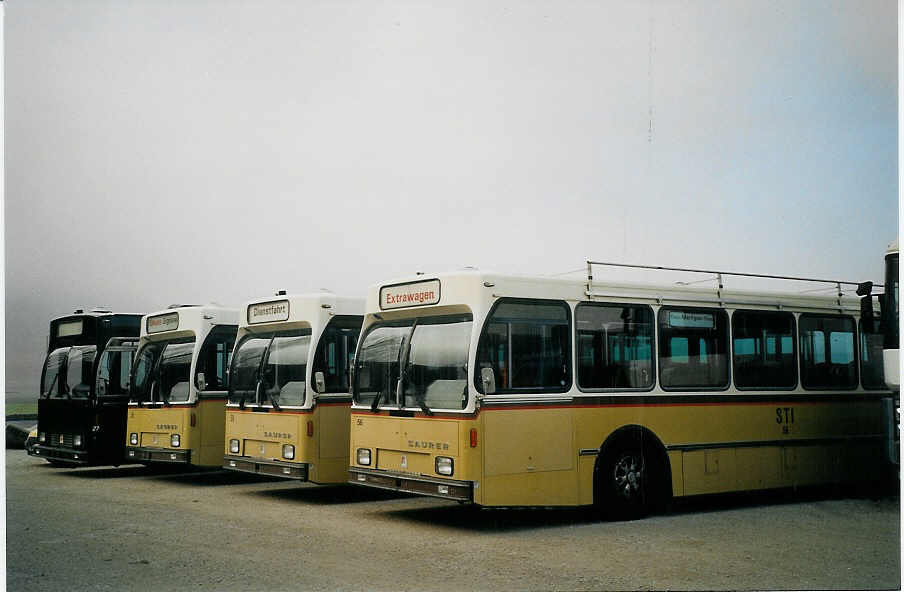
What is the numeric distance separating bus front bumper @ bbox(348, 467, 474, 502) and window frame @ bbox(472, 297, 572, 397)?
0.86 meters

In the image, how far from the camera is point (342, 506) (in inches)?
465

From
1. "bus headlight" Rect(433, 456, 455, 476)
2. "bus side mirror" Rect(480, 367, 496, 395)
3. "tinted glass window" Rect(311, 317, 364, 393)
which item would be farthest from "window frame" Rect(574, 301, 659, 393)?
"tinted glass window" Rect(311, 317, 364, 393)

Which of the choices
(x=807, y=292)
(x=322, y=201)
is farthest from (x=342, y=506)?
(x=807, y=292)

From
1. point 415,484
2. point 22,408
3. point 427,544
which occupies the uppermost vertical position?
point 22,408

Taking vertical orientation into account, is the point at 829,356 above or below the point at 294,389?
above

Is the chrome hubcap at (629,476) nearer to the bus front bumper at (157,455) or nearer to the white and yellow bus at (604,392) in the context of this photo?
the white and yellow bus at (604,392)

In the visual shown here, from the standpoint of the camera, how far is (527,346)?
32.3ft

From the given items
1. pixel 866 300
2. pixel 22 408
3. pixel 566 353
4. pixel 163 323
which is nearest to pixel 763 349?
pixel 866 300

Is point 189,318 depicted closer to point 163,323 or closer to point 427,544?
point 163,323

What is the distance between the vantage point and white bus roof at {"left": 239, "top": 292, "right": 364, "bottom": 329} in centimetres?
1231

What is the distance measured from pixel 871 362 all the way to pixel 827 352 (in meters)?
0.60

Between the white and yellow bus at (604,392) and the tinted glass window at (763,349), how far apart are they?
0.02 m

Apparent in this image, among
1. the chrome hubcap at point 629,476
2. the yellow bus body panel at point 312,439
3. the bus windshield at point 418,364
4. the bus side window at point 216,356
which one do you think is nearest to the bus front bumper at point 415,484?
the bus windshield at point 418,364

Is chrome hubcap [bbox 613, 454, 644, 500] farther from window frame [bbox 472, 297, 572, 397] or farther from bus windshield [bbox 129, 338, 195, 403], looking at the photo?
bus windshield [bbox 129, 338, 195, 403]
